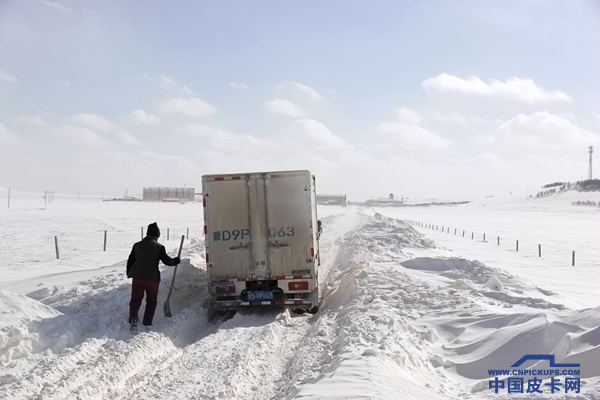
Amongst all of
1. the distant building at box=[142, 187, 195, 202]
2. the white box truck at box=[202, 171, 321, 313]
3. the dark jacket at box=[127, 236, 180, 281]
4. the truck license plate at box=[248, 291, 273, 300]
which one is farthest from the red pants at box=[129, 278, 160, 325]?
the distant building at box=[142, 187, 195, 202]

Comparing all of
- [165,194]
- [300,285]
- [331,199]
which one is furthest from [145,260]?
[331,199]

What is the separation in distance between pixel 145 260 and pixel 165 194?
12965 centimetres

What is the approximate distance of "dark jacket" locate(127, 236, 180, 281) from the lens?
28.2ft

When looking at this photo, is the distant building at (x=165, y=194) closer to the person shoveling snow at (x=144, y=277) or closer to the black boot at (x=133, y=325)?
the person shoveling snow at (x=144, y=277)

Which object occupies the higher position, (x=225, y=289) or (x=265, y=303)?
(x=225, y=289)

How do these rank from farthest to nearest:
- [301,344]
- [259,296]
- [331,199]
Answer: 1. [331,199]
2. [259,296]
3. [301,344]

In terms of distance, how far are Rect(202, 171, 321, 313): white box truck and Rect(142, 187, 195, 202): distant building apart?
12630 centimetres

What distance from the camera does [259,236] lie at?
33.3 ft

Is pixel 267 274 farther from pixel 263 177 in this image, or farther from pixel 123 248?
pixel 123 248

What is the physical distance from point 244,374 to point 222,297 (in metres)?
4.22

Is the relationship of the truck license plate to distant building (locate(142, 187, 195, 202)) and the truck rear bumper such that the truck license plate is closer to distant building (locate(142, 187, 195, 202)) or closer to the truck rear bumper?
the truck rear bumper

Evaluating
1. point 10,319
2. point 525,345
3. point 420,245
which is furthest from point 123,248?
point 525,345

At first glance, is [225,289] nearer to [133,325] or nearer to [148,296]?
[148,296]

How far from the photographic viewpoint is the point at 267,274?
10.2 meters
